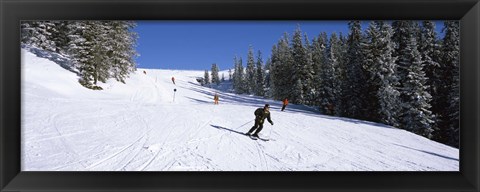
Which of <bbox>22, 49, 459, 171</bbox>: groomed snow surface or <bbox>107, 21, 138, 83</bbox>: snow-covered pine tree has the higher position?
<bbox>107, 21, 138, 83</bbox>: snow-covered pine tree

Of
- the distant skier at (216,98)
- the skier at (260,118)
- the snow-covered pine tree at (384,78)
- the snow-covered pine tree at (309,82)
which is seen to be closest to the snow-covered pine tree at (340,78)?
the snow-covered pine tree at (384,78)

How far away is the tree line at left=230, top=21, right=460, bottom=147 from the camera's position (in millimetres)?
8047

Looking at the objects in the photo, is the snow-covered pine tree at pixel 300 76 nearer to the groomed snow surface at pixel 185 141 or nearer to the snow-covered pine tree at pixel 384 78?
the snow-covered pine tree at pixel 384 78

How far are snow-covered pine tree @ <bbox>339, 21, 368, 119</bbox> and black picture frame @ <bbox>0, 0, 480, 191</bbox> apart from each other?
6.94m

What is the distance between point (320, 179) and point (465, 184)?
182cm

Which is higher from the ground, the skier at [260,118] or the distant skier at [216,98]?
the distant skier at [216,98]

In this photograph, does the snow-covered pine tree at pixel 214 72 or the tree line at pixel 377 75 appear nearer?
the snow-covered pine tree at pixel 214 72

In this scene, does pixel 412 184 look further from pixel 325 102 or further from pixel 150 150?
pixel 325 102

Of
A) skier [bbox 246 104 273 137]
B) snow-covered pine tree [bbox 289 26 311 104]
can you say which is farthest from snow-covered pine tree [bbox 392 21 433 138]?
skier [bbox 246 104 273 137]

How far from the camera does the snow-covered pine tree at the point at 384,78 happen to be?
31.9 ft

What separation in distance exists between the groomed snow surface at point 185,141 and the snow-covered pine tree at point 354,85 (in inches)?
90.9

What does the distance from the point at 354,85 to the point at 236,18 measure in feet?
31.1

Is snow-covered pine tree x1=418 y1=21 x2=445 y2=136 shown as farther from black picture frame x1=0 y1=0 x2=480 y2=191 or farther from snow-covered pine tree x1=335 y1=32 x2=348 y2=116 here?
black picture frame x1=0 y1=0 x2=480 y2=191
